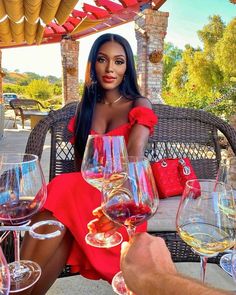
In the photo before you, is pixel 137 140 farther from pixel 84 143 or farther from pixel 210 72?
pixel 210 72

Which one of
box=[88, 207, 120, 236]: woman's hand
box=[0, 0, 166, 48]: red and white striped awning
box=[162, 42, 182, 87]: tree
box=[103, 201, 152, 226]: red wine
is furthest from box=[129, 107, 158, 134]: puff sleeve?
box=[162, 42, 182, 87]: tree

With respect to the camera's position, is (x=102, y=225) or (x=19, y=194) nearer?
(x=19, y=194)

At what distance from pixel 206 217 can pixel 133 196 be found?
187mm

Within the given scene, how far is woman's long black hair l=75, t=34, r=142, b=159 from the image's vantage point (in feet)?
5.61

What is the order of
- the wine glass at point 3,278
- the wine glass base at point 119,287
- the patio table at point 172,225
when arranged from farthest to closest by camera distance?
the patio table at point 172,225 < the wine glass base at point 119,287 < the wine glass at point 3,278

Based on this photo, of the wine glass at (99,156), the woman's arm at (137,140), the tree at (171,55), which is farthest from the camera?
the tree at (171,55)

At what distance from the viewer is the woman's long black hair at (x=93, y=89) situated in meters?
1.71

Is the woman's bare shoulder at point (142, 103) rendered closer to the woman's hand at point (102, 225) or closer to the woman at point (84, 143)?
the woman at point (84, 143)

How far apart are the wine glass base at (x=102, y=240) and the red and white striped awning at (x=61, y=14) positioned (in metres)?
4.39

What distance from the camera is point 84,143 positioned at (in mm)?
1688

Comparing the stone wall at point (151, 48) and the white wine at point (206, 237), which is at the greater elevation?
the stone wall at point (151, 48)

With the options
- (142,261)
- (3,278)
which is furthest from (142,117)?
(3,278)

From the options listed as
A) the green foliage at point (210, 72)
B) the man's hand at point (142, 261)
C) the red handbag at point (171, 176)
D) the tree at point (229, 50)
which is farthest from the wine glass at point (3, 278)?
the tree at point (229, 50)

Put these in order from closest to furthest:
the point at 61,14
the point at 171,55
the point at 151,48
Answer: the point at 61,14 < the point at 151,48 < the point at 171,55
